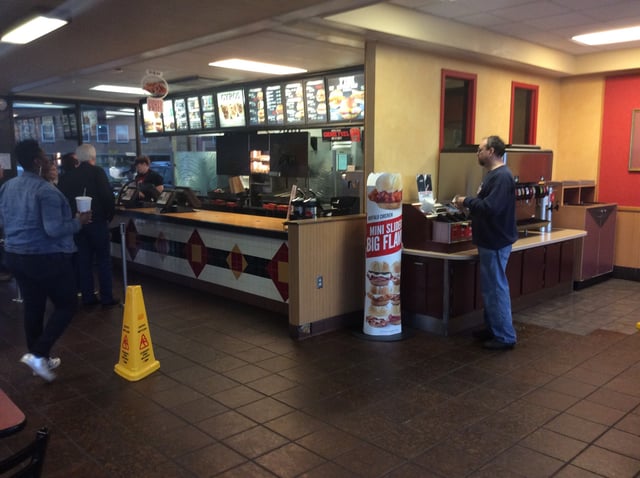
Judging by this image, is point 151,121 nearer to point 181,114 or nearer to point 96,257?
point 181,114

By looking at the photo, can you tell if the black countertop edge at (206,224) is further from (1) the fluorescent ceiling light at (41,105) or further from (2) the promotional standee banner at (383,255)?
(1) the fluorescent ceiling light at (41,105)

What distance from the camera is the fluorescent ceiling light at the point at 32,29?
512cm

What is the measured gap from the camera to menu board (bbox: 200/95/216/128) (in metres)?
8.80

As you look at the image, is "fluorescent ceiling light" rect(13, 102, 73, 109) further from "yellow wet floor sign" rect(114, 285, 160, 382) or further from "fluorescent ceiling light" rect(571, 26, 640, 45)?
"fluorescent ceiling light" rect(571, 26, 640, 45)

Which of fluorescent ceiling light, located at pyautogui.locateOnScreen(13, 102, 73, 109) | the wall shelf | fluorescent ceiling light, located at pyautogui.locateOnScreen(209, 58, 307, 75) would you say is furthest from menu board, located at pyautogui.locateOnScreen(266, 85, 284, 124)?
fluorescent ceiling light, located at pyautogui.locateOnScreen(13, 102, 73, 109)

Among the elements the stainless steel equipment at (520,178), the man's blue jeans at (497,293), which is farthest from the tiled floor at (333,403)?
the stainless steel equipment at (520,178)

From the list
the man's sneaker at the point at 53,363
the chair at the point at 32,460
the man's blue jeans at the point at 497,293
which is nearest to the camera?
the chair at the point at 32,460

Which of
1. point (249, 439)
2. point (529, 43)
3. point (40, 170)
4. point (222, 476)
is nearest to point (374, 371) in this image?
point (249, 439)

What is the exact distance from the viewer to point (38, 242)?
3895mm

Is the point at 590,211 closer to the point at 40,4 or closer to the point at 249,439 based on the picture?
the point at 249,439

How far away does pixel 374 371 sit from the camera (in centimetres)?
432

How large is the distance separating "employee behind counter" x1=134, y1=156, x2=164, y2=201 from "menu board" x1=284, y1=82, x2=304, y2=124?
89.6 inches

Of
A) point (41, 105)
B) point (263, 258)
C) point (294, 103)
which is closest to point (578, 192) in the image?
point (294, 103)

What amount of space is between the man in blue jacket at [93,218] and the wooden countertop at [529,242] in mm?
3288
